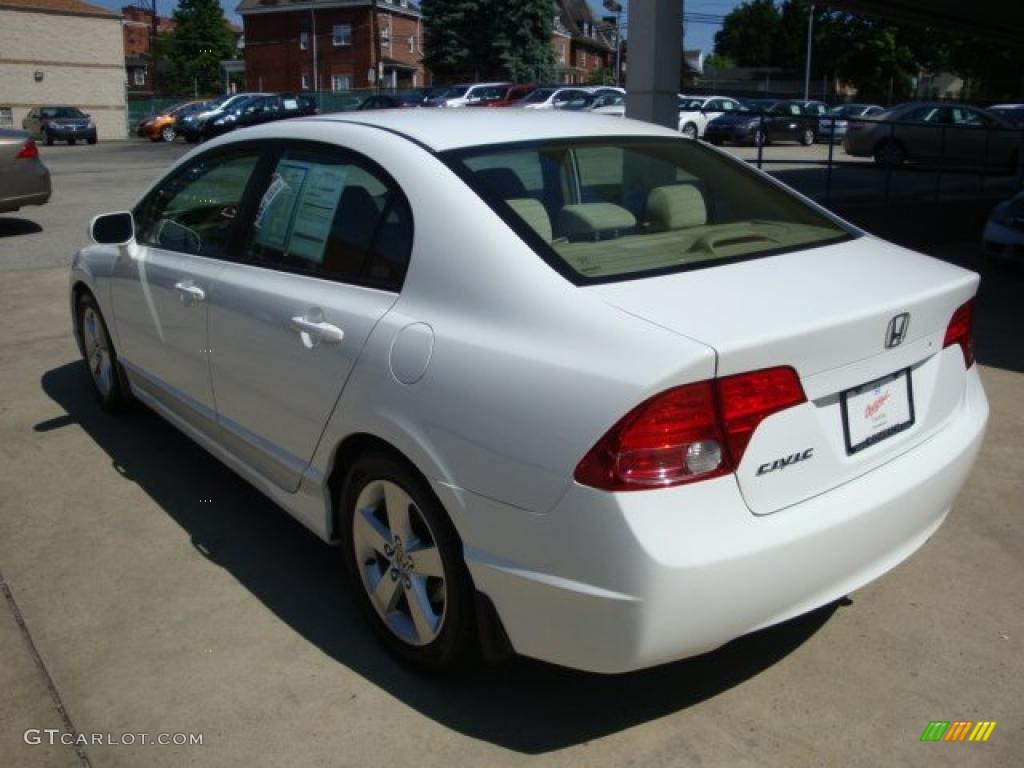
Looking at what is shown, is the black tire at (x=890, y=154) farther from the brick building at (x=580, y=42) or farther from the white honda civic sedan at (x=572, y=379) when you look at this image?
the brick building at (x=580, y=42)

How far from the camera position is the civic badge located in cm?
270

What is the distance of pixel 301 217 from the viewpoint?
3.51m

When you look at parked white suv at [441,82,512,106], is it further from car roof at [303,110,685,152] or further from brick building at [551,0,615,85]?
brick building at [551,0,615,85]

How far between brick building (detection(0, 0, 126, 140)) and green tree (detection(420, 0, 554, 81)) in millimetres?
16553

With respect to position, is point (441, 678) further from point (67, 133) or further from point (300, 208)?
point (67, 133)

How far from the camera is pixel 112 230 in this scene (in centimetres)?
465

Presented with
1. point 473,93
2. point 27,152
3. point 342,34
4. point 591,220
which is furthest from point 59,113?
point 591,220

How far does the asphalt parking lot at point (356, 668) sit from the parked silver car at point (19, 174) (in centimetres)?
854

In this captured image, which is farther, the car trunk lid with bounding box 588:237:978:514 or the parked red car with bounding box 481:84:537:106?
the parked red car with bounding box 481:84:537:106

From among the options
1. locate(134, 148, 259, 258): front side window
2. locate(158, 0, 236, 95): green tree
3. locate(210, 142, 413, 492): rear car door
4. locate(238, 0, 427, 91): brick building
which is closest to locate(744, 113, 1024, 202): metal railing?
locate(134, 148, 259, 258): front side window

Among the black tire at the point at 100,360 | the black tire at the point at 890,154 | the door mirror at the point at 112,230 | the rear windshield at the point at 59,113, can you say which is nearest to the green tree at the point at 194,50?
the rear windshield at the point at 59,113

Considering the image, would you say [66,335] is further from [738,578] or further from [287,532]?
[738,578]

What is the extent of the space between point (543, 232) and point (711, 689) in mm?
1442

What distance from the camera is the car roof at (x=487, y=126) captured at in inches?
128
